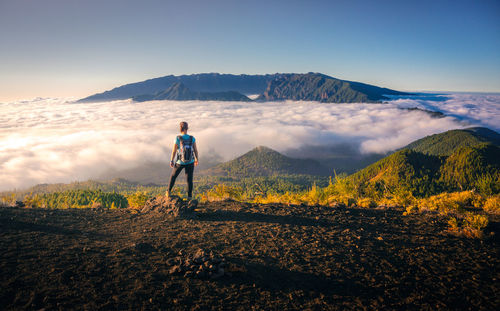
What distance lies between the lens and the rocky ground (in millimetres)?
4188

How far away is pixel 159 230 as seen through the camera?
7238mm

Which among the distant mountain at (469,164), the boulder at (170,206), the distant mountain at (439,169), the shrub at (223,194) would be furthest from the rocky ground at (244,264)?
the distant mountain at (469,164)

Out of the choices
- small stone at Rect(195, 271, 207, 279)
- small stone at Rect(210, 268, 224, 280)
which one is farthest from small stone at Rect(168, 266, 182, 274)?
small stone at Rect(210, 268, 224, 280)

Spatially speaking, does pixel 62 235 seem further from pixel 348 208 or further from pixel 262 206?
pixel 348 208

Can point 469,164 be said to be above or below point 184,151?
below

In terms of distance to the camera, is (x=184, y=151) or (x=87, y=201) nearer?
(x=184, y=151)

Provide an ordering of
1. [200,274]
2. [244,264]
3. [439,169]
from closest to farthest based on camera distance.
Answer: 1. [200,274]
2. [244,264]
3. [439,169]

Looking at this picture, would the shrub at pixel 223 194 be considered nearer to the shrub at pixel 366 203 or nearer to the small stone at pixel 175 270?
the shrub at pixel 366 203

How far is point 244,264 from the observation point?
530 cm

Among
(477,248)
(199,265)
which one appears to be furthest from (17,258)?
(477,248)

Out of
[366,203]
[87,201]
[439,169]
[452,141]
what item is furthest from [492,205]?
[452,141]

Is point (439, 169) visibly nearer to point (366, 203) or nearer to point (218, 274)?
point (366, 203)

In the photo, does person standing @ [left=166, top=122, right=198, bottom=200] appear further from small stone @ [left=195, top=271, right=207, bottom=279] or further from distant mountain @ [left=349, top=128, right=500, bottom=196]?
distant mountain @ [left=349, top=128, right=500, bottom=196]

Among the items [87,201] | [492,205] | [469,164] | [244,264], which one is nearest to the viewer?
[244,264]
